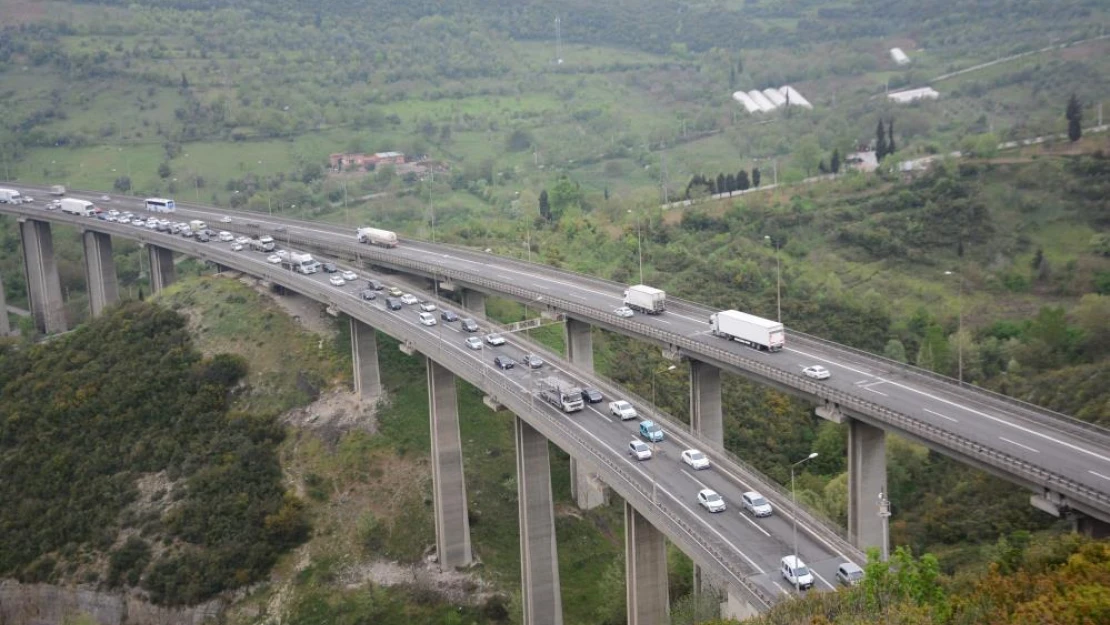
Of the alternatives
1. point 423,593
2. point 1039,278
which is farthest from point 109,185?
point 1039,278

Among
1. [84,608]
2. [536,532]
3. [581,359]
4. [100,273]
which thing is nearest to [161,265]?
[100,273]

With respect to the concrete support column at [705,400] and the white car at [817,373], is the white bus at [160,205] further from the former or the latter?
the white car at [817,373]

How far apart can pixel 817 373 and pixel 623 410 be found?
33.1 ft

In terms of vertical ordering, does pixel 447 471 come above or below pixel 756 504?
below

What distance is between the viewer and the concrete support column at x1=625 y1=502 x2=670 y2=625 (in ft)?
162

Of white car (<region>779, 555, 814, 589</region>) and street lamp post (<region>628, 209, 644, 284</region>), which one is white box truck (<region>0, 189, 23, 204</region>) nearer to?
street lamp post (<region>628, 209, 644, 284</region>)

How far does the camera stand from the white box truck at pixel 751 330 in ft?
196

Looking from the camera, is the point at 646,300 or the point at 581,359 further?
the point at 581,359

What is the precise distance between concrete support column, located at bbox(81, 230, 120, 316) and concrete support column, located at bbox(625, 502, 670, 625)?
257ft

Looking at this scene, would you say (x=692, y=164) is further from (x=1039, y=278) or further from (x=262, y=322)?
(x=262, y=322)

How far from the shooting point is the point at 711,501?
152 ft

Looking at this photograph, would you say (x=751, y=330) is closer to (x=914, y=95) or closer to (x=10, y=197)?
(x=10, y=197)

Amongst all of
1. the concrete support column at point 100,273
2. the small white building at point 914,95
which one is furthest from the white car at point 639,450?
the small white building at point 914,95

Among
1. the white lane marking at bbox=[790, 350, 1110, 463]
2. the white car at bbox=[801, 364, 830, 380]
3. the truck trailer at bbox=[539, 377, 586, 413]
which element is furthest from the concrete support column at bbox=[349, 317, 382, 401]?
the white lane marking at bbox=[790, 350, 1110, 463]
